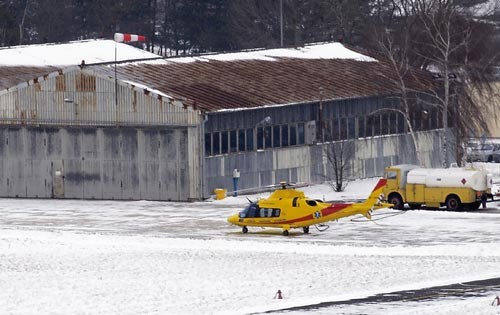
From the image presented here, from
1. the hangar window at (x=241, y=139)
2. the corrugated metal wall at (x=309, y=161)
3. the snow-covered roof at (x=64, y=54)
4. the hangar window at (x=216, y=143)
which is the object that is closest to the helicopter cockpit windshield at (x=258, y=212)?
the corrugated metal wall at (x=309, y=161)

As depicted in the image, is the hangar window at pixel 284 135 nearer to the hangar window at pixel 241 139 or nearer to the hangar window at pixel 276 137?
the hangar window at pixel 276 137

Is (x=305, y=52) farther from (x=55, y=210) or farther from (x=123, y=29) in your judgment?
(x=123, y=29)

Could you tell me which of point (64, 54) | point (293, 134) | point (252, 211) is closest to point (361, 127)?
point (293, 134)

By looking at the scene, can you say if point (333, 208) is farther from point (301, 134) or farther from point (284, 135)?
point (301, 134)

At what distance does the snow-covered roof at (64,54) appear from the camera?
91562 millimetres

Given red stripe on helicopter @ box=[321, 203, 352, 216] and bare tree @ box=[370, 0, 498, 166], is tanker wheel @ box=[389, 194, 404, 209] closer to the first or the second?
red stripe on helicopter @ box=[321, 203, 352, 216]

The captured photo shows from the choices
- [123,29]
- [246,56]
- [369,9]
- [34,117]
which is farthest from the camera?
[123,29]

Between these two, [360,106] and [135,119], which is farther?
[360,106]

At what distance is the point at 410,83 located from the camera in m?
83.5

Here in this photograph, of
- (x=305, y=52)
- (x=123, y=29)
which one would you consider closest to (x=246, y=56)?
(x=305, y=52)

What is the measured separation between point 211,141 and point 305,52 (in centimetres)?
1813

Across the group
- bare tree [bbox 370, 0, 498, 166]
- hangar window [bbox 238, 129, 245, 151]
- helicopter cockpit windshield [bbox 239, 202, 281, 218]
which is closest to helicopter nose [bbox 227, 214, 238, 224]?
helicopter cockpit windshield [bbox 239, 202, 281, 218]

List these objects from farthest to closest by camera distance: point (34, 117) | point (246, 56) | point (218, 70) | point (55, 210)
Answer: point (246, 56) < point (218, 70) < point (34, 117) < point (55, 210)

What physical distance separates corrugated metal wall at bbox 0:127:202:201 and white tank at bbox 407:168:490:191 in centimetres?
1093
